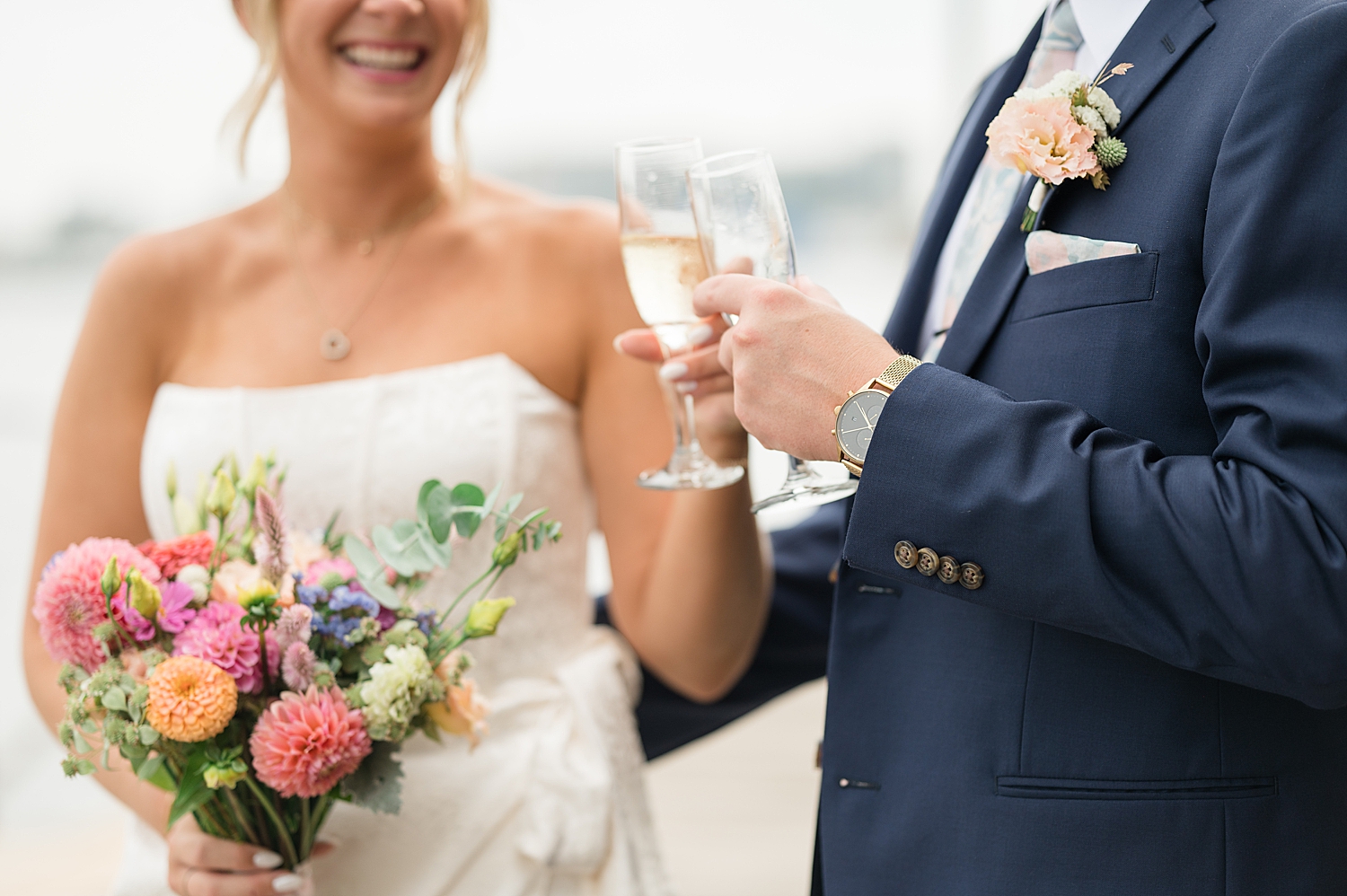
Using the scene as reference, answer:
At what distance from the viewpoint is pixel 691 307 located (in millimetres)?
1247

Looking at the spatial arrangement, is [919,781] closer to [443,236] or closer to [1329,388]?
[1329,388]

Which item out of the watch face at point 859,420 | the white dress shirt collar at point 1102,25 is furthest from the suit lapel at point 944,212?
the watch face at point 859,420

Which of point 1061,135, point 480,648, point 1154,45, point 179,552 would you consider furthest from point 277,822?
point 1154,45

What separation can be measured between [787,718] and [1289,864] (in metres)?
4.02

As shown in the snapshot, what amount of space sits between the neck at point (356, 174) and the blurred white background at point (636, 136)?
2.20 metres

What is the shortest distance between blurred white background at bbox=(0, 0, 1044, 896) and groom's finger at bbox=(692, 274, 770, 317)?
2.86m

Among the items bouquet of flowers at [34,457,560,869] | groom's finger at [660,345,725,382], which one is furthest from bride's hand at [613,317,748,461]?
bouquet of flowers at [34,457,560,869]

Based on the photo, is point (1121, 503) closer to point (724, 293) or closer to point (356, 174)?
point (724, 293)

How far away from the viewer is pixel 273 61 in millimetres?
1720

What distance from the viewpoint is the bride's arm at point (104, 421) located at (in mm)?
1734

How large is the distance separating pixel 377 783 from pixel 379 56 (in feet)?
3.20

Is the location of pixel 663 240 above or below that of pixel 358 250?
above

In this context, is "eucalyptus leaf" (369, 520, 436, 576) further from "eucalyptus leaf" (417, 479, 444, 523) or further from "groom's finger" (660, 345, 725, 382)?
"groom's finger" (660, 345, 725, 382)

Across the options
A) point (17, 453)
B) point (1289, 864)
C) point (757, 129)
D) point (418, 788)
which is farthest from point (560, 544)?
point (17, 453)
